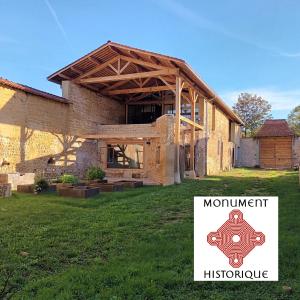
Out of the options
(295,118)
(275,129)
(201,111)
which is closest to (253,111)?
(295,118)

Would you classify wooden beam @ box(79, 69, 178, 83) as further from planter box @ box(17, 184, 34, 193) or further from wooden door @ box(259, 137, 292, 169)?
wooden door @ box(259, 137, 292, 169)

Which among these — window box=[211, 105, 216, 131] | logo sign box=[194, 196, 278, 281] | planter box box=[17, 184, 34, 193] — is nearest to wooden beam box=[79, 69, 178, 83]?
window box=[211, 105, 216, 131]

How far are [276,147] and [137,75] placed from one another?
20367mm

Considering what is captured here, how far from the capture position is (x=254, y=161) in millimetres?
34812

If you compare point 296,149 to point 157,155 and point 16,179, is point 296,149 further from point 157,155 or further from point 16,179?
point 16,179

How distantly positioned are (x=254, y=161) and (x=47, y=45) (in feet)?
74.4

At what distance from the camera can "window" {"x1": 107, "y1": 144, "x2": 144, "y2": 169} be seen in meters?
20.6

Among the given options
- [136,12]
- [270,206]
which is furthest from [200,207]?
[136,12]

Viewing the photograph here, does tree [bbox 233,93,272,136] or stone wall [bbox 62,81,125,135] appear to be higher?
tree [bbox 233,93,272,136]

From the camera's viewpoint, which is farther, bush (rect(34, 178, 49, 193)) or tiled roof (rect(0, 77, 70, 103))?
tiled roof (rect(0, 77, 70, 103))

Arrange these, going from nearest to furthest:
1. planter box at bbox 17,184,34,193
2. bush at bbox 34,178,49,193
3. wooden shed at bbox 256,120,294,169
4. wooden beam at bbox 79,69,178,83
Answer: bush at bbox 34,178,49,193
planter box at bbox 17,184,34,193
wooden beam at bbox 79,69,178,83
wooden shed at bbox 256,120,294,169

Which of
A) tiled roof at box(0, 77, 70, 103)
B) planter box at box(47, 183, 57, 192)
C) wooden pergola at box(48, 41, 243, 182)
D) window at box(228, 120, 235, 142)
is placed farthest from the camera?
window at box(228, 120, 235, 142)

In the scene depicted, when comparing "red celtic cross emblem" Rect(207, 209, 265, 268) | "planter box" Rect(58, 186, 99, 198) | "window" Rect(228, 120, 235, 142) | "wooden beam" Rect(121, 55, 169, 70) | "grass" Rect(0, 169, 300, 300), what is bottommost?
"grass" Rect(0, 169, 300, 300)

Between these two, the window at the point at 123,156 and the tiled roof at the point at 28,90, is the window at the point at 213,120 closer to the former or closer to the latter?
the window at the point at 123,156
